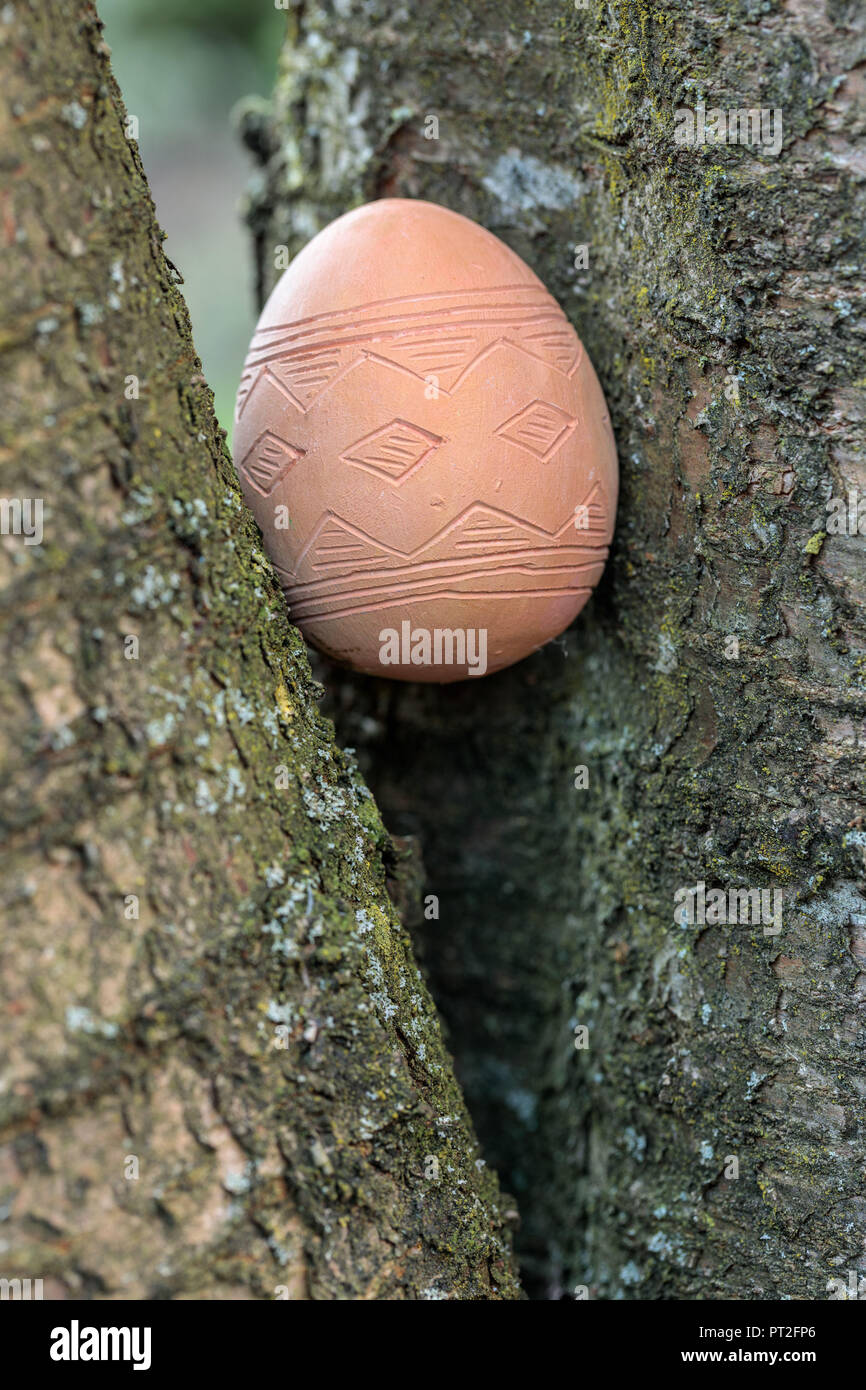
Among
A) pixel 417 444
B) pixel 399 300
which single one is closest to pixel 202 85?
pixel 399 300

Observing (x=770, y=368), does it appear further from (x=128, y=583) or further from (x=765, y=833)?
(x=128, y=583)

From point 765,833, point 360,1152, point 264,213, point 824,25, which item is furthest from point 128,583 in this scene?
point 264,213

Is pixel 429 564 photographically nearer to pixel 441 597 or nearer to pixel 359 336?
pixel 441 597

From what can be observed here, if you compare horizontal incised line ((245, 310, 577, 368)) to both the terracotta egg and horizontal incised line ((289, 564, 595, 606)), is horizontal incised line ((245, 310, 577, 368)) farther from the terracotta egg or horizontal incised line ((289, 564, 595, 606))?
horizontal incised line ((289, 564, 595, 606))

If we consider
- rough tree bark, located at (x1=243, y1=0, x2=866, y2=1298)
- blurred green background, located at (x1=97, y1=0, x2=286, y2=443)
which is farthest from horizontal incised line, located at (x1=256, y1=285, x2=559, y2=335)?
blurred green background, located at (x1=97, y1=0, x2=286, y2=443)

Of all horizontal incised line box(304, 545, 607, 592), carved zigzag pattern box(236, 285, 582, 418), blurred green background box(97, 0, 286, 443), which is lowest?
horizontal incised line box(304, 545, 607, 592)
